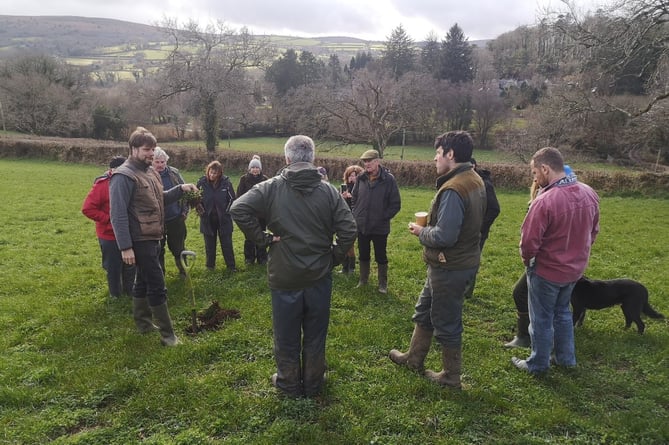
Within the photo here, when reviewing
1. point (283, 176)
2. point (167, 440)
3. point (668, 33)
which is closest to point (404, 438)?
point (167, 440)

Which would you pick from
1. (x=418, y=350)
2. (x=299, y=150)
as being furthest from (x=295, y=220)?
(x=418, y=350)

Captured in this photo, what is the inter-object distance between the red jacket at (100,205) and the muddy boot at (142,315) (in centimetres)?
148

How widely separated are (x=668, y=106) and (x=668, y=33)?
12.1 ft

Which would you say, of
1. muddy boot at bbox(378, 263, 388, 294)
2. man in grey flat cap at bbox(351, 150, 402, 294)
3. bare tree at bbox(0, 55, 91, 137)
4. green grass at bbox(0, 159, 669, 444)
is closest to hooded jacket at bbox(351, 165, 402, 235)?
man in grey flat cap at bbox(351, 150, 402, 294)

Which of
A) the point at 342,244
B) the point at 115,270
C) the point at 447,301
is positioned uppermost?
the point at 342,244

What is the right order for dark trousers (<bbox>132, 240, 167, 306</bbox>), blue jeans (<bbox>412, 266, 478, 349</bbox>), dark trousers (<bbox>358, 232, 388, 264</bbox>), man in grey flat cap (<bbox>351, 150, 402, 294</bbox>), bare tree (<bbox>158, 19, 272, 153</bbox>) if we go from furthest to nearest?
bare tree (<bbox>158, 19, 272, 153</bbox>), dark trousers (<bbox>358, 232, 388, 264</bbox>), man in grey flat cap (<bbox>351, 150, 402, 294</bbox>), dark trousers (<bbox>132, 240, 167, 306</bbox>), blue jeans (<bbox>412, 266, 478, 349</bbox>)

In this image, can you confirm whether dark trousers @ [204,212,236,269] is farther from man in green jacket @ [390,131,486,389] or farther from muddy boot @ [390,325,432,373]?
man in green jacket @ [390,131,486,389]

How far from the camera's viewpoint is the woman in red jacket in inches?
233

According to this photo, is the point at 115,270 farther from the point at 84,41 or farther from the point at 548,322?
the point at 84,41

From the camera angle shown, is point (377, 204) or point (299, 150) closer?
point (299, 150)

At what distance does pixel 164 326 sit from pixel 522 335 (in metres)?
4.25

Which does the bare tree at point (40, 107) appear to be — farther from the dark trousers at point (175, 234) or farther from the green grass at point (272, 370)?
the dark trousers at point (175, 234)

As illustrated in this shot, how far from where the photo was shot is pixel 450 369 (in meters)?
4.13

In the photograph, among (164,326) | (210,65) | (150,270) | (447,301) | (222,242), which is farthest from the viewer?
(210,65)
